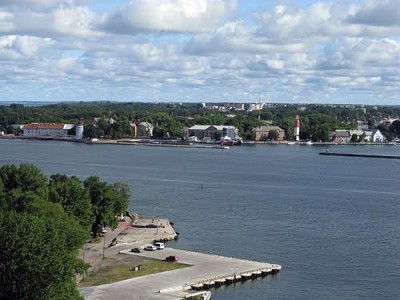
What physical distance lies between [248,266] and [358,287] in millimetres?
3418

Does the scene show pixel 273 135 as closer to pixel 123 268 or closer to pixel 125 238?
pixel 125 238

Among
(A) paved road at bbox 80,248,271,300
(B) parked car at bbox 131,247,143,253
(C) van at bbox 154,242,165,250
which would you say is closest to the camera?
(A) paved road at bbox 80,248,271,300

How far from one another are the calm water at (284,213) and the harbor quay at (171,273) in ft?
Result: 1.57

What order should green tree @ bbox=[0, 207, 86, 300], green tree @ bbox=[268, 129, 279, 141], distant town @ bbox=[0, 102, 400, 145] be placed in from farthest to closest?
green tree @ bbox=[268, 129, 279, 141]
distant town @ bbox=[0, 102, 400, 145]
green tree @ bbox=[0, 207, 86, 300]

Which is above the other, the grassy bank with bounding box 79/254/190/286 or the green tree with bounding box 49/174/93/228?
the green tree with bounding box 49/174/93/228

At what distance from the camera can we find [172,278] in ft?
78.2

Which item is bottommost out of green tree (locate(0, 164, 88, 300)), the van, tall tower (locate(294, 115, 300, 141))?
the van

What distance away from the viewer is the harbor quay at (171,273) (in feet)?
72.5

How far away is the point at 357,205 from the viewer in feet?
139

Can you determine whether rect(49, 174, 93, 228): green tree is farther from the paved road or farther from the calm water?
the calm water

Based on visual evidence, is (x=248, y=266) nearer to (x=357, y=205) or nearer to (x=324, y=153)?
(x=357, y=205)

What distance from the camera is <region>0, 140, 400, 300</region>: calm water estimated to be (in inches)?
989

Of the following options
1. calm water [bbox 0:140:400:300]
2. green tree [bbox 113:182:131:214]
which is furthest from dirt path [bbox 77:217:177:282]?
calm water [bbox 0:140:400:300]

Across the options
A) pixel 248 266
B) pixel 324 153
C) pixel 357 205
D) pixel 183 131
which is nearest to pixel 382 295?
pixel 248 266
